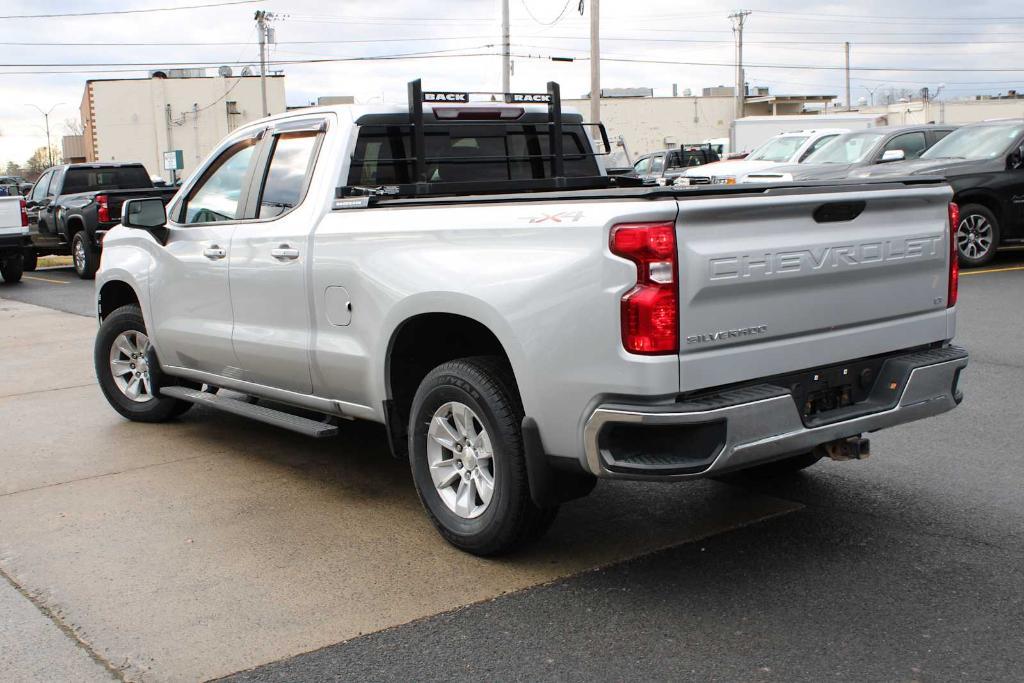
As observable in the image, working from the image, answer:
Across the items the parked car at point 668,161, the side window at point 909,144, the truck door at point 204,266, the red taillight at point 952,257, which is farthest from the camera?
the parked car at point 668,161

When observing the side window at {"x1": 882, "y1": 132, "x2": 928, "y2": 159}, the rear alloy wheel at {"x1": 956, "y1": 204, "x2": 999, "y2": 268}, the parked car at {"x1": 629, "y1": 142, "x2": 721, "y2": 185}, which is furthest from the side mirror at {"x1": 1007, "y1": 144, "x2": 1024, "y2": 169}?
the parked car at {"x1": 629, "y1": 142, "x2": 721, "y2": 185}

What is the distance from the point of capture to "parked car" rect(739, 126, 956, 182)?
17.5 m

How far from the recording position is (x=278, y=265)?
561 centimetres

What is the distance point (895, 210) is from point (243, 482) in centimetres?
360

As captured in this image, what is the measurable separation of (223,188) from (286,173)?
0.73 m

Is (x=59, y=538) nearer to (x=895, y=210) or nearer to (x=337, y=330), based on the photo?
(x=337, y=330)

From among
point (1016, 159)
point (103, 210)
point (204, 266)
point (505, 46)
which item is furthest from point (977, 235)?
point (505, 46)

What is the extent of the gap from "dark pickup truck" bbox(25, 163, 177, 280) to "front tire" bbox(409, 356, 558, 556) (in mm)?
14779

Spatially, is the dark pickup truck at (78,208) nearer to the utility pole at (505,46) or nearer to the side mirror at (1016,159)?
the side mirror at (1016,159)

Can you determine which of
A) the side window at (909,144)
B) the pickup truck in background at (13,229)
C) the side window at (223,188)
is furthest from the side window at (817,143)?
the side window at (223,188)

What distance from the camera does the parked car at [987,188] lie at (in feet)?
47.6

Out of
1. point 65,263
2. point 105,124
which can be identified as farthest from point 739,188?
point 105,124

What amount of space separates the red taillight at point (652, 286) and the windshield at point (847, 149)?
49.1 feet

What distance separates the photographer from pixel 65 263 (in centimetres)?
2395
